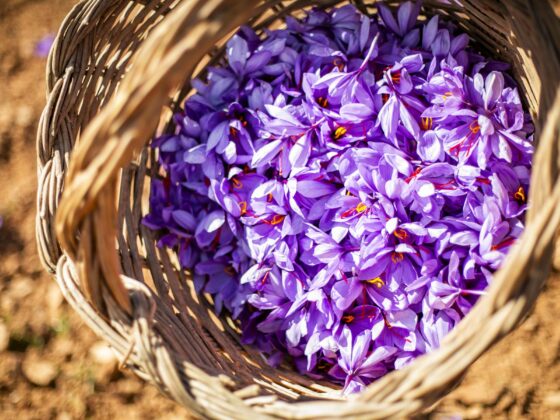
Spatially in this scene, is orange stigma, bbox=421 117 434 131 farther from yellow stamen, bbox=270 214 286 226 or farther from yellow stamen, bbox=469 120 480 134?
yellow stamen, bbox=270 214 286 226

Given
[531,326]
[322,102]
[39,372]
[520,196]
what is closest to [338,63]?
[322,102]

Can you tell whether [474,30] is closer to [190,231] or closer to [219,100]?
[219,100]

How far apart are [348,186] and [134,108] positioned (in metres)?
0.38

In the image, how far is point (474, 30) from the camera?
38.4 inches

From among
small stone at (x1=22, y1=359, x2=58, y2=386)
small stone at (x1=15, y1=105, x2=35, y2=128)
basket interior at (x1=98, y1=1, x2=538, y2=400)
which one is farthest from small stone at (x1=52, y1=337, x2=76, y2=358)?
small stone at (x1=15, y1=105, x2=35, y2=128)

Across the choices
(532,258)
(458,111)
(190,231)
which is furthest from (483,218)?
(190,231)

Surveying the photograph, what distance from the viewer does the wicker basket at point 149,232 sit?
0.57 m

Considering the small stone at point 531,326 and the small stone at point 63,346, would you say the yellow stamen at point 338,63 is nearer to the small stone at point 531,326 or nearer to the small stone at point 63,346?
the small stone at point 531,326

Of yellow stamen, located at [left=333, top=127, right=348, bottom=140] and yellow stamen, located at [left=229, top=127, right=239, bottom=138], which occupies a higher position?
yellow stamen, located at [left=229, top=127, right=239, bottom=138]

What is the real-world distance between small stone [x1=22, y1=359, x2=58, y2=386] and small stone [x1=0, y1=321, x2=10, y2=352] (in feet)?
0.17

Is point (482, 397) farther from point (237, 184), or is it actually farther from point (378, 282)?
point (237, 184)

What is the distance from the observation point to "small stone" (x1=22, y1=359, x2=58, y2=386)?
1.19 meters

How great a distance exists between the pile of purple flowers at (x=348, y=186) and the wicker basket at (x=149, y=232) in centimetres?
6

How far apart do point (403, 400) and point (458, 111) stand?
432mm
